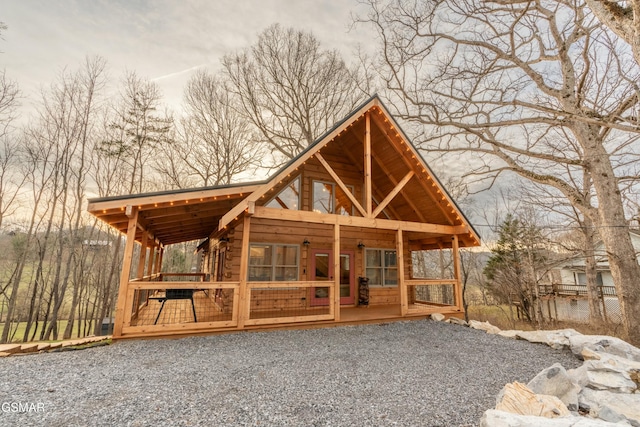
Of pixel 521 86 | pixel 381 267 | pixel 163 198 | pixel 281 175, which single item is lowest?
pixel 381 267

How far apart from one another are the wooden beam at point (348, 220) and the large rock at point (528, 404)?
15.9ft

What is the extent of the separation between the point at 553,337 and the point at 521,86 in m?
7.87

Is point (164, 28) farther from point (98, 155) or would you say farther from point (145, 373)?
point (145, 373)

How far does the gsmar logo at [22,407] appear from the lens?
2.84 m

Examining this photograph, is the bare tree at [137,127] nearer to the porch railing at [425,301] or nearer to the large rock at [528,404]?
the porch railing at [425,301]

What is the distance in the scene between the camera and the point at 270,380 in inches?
148

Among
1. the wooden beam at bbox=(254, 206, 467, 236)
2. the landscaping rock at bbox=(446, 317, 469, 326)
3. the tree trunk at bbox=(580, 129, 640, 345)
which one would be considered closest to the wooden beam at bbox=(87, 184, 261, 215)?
the wooden beam at bbox=(254, 206, 467, 236)

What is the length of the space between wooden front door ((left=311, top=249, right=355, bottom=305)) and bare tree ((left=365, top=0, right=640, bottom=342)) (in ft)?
19.8

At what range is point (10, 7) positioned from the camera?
8.68 metres

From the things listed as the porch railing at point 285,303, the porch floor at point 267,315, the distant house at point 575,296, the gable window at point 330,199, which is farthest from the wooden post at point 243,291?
the distant house at point 575,296

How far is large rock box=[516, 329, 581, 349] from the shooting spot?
5473 millimetres

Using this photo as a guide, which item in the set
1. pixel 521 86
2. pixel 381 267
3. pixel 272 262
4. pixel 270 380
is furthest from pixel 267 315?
pixel 521 86

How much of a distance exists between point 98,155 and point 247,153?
7549mm

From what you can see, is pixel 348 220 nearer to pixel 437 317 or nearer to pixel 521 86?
pixel 437 317
